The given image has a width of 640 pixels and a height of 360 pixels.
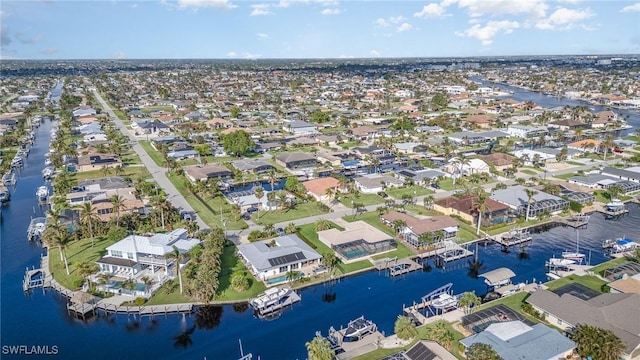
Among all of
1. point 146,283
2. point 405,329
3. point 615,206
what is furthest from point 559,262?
point 146,283

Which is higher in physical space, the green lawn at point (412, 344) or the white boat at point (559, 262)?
the white boat at point (559, 262)

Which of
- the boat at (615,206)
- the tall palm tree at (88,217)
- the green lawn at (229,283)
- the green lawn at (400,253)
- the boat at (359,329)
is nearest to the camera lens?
the boat at (359,329)

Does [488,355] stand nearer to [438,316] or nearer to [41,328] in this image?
[438,316]

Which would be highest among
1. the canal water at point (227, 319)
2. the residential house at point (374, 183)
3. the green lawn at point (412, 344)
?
the residential house at point (374, 183)

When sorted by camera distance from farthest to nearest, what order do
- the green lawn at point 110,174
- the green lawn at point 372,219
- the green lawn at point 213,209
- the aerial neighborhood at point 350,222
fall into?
the green lawn at point 110,174 → the green lawn at point 213,209 → the green lawn at point 372,219 → the aerial neighborhood at point 350,222

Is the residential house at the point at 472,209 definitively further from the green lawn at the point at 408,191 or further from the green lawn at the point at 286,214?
the green lawn at the point at 286,214

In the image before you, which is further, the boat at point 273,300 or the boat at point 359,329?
the boat at point 273,300

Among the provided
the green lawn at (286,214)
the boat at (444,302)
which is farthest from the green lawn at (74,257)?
the boat at (444,302)
